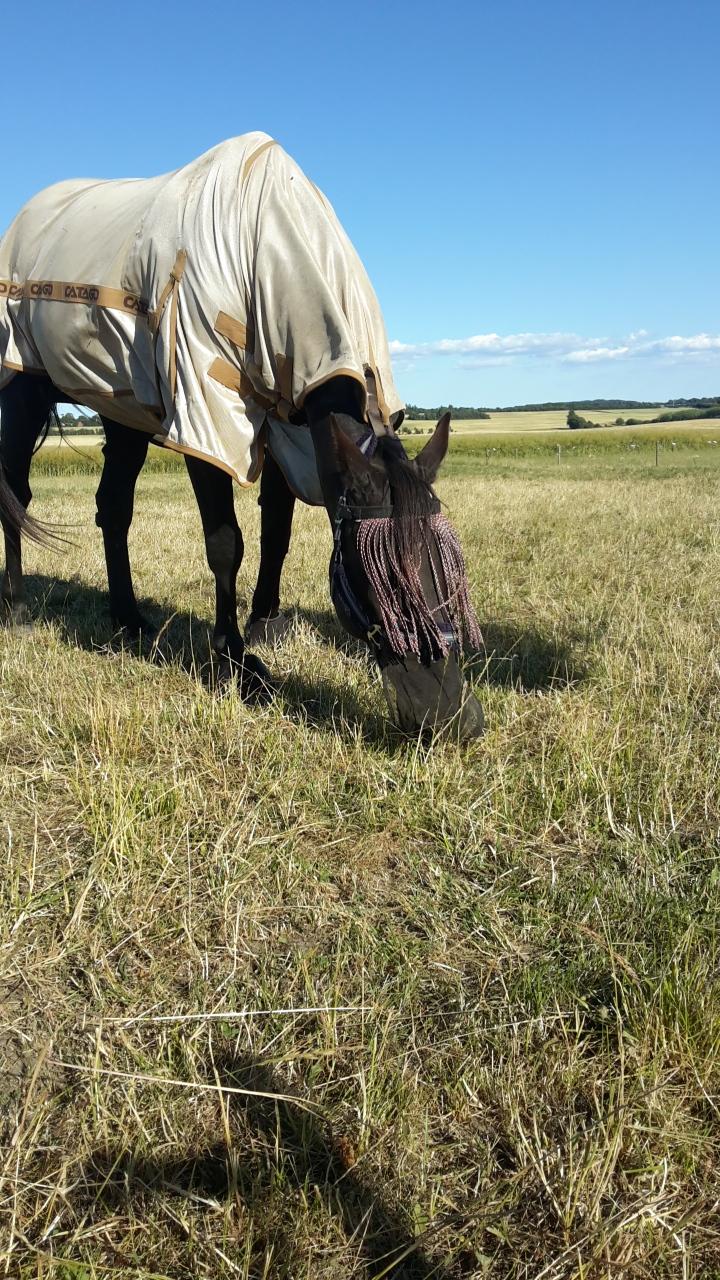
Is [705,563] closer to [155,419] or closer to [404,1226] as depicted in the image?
[155,419]

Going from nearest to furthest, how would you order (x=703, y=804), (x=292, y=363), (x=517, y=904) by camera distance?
(x=517, y=904) → (x=703, y=804) → (x=292, y=363)

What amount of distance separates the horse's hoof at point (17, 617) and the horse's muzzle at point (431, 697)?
2.69 m

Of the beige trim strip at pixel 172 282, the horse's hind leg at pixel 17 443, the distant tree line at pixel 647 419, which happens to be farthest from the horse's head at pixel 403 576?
the distant tree line at pixel 647 419

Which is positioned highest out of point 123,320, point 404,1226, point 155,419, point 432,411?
point 432,411

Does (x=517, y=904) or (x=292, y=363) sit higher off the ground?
(x=292, y=363)

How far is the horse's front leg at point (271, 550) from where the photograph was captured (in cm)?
418

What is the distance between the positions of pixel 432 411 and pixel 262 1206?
7107 centimetres

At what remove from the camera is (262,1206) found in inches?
49.8

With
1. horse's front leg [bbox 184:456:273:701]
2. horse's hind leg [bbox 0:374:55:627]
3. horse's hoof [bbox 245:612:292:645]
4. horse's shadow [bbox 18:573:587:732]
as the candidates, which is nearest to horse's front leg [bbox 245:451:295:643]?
horse's hoof [bbox 245:612:292:645]

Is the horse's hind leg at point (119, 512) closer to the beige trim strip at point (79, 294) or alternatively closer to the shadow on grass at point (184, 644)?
the shadow on grass at point (184, 644)

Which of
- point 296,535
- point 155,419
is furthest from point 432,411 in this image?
point 155,419

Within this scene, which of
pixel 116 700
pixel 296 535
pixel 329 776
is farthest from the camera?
pixel 296 535

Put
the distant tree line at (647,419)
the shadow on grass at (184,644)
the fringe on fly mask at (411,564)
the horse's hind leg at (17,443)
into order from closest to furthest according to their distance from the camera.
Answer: the fringe on fly mask at (411,564), the shadow on grass at (184,644), the horse's hind leg at (17,443), the distant tree line at (647,419)

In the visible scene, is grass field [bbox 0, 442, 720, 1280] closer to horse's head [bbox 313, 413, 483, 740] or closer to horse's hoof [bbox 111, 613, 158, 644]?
horse's head [bbox 313, 413, 483, 740]
